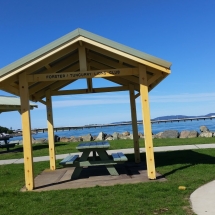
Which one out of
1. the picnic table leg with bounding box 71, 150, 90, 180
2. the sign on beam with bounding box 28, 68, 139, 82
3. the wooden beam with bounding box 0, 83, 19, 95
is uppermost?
the sign on beam with bounding box 28, 68, 139, 82

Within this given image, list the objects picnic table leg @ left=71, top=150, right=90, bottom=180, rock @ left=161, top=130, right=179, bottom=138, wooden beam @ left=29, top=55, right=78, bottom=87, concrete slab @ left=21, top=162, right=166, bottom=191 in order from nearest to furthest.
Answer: concrete slab @ left=21, top=162, right=166, bottom=191, picnic table leg @ left=71, top=150, right=90, bottom=180, wooden beam @ left=29, top=55, right=78, bottom=87, rock @ left=161, top=130, right=179, bottom=138

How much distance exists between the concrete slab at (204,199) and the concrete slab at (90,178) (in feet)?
4.31

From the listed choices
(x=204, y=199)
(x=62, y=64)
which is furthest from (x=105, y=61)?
(x=204, y=199)

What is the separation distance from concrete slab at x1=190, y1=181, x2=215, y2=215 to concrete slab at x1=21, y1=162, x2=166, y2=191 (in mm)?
1314

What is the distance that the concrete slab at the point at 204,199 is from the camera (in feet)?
15.6

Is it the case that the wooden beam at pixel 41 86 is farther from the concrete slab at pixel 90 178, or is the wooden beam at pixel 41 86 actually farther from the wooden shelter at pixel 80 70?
the concrete slab at pixel 90 178

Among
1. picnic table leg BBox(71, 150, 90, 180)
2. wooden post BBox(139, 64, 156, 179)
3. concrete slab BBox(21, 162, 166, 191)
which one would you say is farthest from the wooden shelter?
picnic table leg BBox(71, 150, 90, 180)

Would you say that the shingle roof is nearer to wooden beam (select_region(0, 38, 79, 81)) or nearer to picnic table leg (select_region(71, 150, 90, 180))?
wooden beam (select_region(0, 38, 79, 81))

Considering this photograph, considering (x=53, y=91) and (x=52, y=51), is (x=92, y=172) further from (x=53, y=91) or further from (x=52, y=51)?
(x=52, y=51)

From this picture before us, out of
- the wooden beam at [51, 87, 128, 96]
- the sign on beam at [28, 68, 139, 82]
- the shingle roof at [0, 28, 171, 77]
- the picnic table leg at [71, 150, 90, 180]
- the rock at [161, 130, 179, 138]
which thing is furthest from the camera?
the rock at [161, 130, 179, 138]

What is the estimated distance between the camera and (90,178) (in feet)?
26.6

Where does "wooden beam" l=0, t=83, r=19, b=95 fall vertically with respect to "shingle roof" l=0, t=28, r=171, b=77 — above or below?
below

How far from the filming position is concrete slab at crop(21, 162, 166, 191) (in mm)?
7309

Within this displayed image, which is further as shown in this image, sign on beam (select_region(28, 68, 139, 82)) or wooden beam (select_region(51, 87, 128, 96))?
wooden beam (select_region(51, 87, 128, 96))
